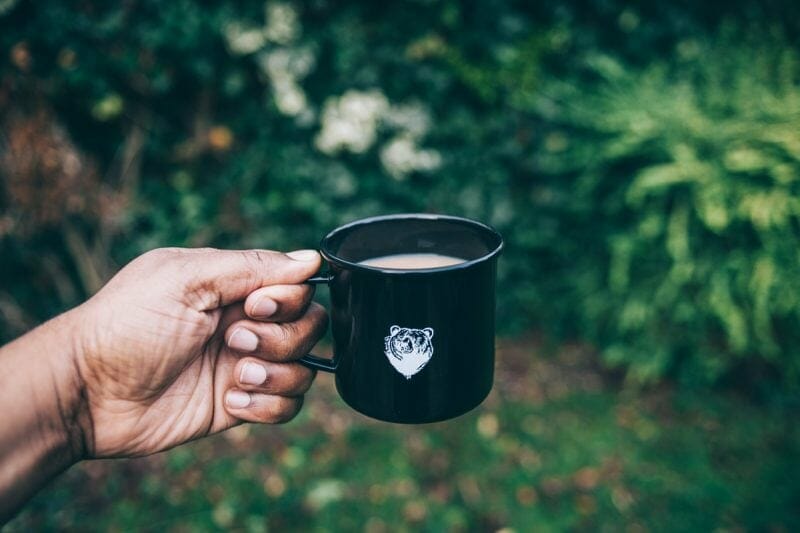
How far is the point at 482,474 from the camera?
3084 mm

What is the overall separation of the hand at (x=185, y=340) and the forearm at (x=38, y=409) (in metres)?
0.03

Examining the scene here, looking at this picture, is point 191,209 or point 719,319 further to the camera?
point 191,209

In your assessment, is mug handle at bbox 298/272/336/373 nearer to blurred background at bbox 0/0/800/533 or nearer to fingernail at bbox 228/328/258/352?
fingernail at bbox 228/328/258/352

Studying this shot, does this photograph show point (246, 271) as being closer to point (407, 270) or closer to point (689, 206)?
point (407, 270)

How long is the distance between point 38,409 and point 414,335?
919 millimetres

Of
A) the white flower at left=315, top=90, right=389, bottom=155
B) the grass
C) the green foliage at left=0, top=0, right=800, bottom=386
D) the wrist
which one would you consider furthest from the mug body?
the white flower at left=315, top=90, right=389, bottom=155

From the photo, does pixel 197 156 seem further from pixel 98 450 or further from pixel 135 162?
pixel 98 450

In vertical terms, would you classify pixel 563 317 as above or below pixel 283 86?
below

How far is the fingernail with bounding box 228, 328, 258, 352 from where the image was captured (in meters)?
1.44

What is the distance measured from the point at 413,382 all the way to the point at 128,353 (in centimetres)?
73

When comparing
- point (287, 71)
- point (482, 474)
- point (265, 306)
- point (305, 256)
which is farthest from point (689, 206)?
point (265, 306)

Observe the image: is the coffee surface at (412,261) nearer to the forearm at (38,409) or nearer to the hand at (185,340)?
the hand at (185,340)

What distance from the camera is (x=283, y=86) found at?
3438mm

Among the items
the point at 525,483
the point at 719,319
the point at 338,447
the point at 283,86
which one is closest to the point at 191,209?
the point at 283,86
